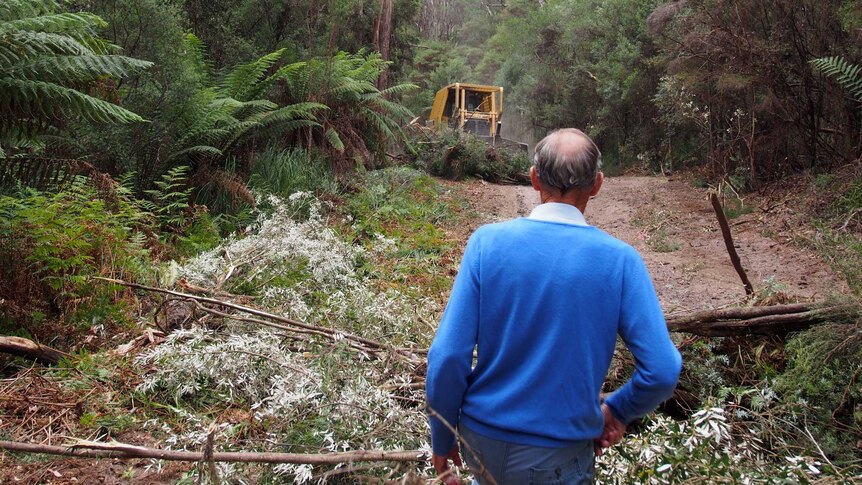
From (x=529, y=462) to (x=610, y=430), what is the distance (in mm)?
307

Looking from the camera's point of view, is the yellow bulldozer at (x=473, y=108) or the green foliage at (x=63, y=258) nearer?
the green foliage at (x=63, y=258)

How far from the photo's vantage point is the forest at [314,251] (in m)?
2.89

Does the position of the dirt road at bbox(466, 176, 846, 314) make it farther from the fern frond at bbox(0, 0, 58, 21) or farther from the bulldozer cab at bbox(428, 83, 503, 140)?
the bulldozer cab at bbox(428, 83, 503, 140)

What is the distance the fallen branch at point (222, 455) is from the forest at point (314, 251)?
0.04ft

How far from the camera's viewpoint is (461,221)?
9.73 metres

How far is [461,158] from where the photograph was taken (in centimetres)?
1602

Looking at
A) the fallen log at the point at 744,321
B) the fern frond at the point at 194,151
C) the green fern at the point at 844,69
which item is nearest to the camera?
the fallen log at the point at 744,321

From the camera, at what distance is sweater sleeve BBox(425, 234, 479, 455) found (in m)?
1.76

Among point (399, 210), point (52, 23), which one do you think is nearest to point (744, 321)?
point (52, 23)

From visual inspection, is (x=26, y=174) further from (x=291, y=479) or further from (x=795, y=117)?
(x=795, y=117)

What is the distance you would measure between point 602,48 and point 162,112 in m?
17.9

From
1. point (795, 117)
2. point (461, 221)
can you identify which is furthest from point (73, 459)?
point (795, 117)

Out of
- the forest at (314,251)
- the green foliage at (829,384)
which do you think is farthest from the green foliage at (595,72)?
the green foliage at (829,384)

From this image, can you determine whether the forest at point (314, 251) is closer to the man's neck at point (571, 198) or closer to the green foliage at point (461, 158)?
the man's neck at point (571, 198)
